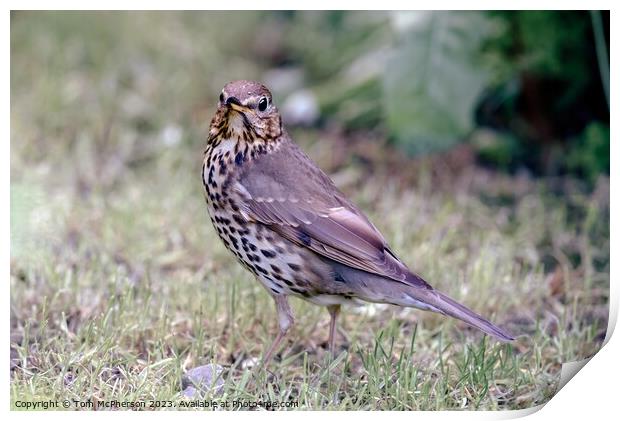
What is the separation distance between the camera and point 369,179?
5406 mm

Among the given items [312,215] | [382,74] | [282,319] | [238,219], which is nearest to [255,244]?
[238,219]

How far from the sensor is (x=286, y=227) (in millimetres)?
3555

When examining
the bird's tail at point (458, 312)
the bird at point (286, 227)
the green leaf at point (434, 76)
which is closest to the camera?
the bird's tail at point (458, 312)

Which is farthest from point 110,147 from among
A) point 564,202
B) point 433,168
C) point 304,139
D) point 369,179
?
point 564,202

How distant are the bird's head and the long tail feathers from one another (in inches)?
33.0

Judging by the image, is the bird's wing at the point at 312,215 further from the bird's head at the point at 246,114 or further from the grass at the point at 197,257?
the grass at the point at 197,257

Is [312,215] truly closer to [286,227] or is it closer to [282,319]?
[286,227]

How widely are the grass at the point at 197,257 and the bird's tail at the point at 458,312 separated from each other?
0.24 meters

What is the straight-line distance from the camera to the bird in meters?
3.52

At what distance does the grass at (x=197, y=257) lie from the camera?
3.55 meters

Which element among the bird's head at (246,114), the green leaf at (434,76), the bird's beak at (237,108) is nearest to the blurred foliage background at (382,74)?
the green leaf at (434,76)

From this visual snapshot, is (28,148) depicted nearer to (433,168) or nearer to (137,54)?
(137,54)

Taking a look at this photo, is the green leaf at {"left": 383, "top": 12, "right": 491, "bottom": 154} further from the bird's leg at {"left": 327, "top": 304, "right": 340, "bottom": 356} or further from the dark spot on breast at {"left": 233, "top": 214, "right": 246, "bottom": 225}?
the dark spot on breast at {"left": 233, "top": 214, "right": 246, "bottom": 225}

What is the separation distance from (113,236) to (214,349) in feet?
3.66
